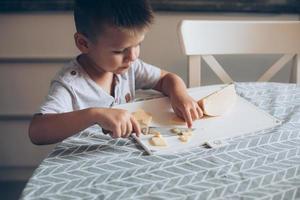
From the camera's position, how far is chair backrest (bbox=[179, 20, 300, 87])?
1.07 metres

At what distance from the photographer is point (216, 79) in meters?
1.37

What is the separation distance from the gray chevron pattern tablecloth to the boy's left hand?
10 cm

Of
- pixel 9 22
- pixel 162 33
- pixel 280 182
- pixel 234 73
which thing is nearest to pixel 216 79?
pixel 234 73

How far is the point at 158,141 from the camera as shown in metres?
0.67

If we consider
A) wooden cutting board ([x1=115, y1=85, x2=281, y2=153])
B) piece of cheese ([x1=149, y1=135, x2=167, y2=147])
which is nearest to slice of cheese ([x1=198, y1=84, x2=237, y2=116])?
wooden cutting board ([x1=115, y1=85, x2=281, y2=153])

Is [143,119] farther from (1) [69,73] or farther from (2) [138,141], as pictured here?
(1) [69,73]

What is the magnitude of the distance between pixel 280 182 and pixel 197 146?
5.9 inches

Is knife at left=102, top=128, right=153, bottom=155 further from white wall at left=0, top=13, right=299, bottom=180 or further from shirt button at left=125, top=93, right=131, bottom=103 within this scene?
white wall at left=0, top=13, right=299, bottom=180

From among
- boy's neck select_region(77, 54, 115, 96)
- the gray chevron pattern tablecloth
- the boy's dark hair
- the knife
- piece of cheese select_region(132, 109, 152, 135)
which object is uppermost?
the boy's dark hair

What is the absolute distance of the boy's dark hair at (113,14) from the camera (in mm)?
739

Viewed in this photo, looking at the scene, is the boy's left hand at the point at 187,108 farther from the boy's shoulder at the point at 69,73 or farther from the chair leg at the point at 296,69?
the chair leg at the point at 296,69

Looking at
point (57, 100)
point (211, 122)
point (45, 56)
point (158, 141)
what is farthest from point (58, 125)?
point (45, 56)

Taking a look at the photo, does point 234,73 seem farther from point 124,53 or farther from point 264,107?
point 124,53

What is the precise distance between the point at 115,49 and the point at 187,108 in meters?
0.18
